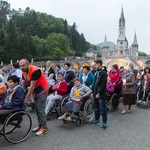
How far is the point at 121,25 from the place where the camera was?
284 feet

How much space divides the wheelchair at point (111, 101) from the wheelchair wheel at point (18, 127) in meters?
3.13

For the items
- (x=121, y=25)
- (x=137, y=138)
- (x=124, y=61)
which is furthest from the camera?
(x=121, y=25)

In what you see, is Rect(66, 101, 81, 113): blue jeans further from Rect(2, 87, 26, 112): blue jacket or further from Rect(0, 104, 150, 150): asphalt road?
Rect(2, 87, 26, 112): blue jacket

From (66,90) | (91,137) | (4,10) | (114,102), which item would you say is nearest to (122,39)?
(4,10)

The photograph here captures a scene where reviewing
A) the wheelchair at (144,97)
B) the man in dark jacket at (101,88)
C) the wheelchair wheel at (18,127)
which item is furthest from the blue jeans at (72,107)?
the wheelchair at (144,97)

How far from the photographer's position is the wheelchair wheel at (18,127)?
155 inches

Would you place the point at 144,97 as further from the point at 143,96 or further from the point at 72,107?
the point at 72,107

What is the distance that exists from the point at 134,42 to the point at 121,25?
525 inches

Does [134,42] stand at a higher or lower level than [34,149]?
higher

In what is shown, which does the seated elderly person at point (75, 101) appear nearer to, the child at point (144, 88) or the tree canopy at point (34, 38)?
the child at point (144, 88)

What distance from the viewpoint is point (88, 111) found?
541 cm

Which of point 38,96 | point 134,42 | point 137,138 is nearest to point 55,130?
point 38,96

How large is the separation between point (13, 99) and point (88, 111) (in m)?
2.30

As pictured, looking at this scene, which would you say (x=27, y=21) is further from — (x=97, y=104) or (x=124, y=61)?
(x=97, y=104)
